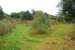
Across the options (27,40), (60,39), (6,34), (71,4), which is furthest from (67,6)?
(6,34)

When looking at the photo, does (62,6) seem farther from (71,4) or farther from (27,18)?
(27,18)

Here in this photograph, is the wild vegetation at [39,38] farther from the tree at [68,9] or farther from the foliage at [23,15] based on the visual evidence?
the foliage at [23,15]

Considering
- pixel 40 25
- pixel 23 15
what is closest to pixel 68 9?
pixel 40 25

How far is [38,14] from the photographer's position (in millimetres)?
23688

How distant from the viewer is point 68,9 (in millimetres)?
19156

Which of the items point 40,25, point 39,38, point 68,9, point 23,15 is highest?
point 68,9

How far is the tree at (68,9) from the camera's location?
739 inches

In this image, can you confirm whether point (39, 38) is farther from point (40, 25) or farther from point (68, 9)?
point (68, 9)

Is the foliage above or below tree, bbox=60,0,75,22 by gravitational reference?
below

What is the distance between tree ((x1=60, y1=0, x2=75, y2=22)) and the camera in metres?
18.8

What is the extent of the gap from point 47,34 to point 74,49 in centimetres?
655

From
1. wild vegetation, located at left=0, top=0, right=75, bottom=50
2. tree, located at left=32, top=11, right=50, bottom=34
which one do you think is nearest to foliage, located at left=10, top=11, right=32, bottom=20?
wild vegetation, located at left=0, top=0, right=75, bottom=50

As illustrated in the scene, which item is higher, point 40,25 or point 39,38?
point 40,25

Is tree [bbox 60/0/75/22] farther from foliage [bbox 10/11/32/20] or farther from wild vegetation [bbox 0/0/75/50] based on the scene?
foliage [bbox 10/11/32/20]
